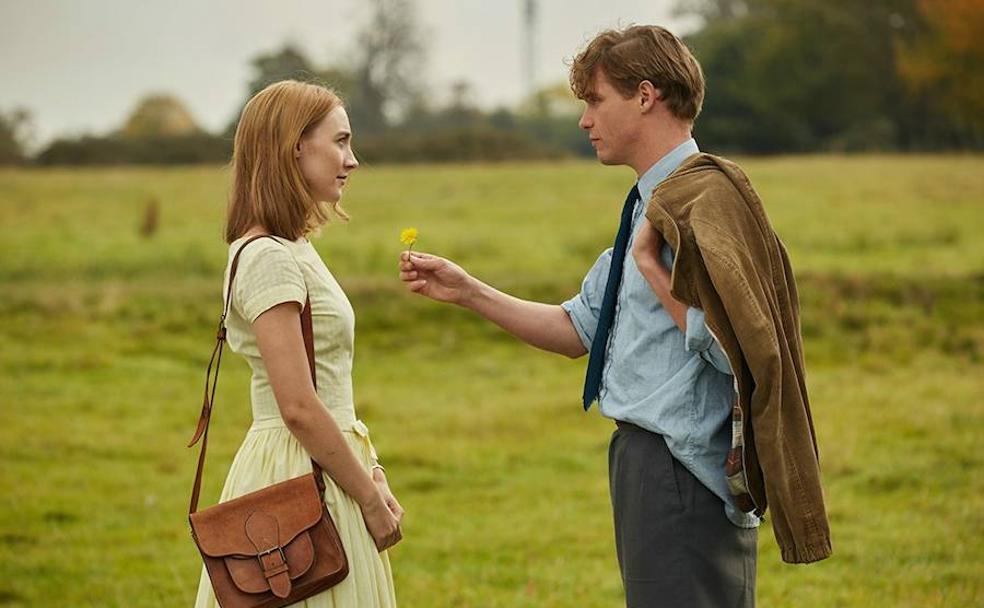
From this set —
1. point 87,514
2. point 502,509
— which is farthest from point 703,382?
point 87,514

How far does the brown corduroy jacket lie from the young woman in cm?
98

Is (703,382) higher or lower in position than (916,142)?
higher

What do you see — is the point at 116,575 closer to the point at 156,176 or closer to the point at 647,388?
the point at 647,388

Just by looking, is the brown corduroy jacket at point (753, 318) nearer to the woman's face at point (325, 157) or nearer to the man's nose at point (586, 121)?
the man's nose at point (586, 121)

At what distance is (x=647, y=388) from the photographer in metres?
3.95

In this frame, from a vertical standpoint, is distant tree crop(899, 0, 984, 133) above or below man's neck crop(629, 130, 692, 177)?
below

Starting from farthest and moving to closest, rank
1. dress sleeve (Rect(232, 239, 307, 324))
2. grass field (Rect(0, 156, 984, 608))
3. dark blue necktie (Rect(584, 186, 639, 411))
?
grass field (Rect(0, 156, 984, 608)) → dark blue necktie (Rect(584, 186, 639, 411)) → dress sleeve (Rect(232, 239, 307, 324))

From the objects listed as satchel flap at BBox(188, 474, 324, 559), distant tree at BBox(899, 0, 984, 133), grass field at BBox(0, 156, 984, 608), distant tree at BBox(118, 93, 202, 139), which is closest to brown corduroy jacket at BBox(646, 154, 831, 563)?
Result: satchel flap at BBox(188, 474, 324, 559)

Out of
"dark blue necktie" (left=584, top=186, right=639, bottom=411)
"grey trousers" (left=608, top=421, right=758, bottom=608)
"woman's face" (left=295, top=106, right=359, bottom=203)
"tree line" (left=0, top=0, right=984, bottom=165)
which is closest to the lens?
"grey trousers" (left=608, top=421, right=758, bottom=608)

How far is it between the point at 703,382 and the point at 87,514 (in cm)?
685

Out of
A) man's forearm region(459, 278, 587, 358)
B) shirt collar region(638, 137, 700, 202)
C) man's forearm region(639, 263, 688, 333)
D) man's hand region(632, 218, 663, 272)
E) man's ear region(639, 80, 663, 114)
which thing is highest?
man's ear region(639, 80, 663, 114)

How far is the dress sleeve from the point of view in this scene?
12.3 ft

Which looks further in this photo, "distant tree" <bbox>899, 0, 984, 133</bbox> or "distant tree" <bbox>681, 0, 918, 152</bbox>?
"distant tree" <bbox>681, 0, 918, 152</bbox>

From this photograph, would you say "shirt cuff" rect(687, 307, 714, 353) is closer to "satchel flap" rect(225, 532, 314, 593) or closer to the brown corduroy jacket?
the brown corduroy jacket
